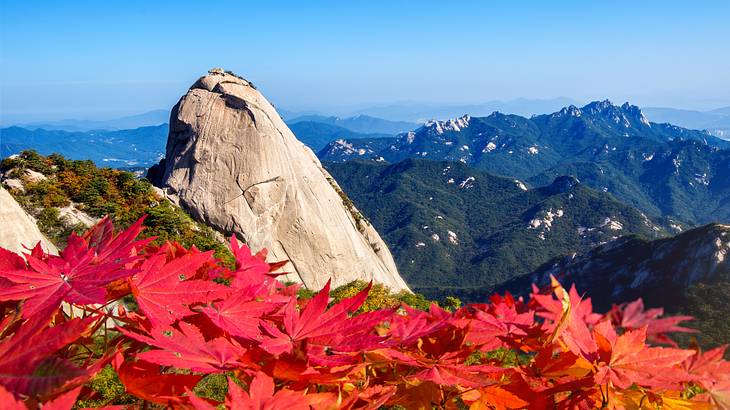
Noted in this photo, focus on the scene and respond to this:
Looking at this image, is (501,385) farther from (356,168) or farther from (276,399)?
(356,168)

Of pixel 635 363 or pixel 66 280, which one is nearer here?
pixel 66 280

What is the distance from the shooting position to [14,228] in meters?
10.2

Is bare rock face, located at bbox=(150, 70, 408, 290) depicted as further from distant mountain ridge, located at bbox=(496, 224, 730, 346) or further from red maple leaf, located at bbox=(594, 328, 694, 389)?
distant mountain ridge, located at bbox=(496, 224, 730, 346)

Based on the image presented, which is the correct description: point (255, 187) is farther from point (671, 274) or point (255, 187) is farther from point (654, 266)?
point (654, 266)

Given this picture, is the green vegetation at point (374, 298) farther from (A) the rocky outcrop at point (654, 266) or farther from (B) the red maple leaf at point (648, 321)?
(A) the rocky outcrop at point (654, 266)

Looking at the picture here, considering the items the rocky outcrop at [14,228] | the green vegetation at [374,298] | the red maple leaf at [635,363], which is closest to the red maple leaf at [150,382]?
the red maple leaf at [635,363]

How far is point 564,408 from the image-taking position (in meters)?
1.13

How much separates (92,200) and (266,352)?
17.6 metres

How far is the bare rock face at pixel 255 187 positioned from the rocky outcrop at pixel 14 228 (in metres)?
8.72

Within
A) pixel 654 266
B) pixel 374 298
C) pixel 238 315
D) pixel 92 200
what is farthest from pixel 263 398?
pixel 654 266

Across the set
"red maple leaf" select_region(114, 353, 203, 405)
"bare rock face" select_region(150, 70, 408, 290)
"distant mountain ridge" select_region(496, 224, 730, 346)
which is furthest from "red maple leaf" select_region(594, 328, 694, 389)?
"distant mountain ridge" select_region(496, 224, 730, 346)

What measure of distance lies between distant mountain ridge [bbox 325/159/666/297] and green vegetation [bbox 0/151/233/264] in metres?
85.6

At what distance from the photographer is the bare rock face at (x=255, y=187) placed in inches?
784

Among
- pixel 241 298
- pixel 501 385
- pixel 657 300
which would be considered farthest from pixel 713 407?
pixel 657 300
